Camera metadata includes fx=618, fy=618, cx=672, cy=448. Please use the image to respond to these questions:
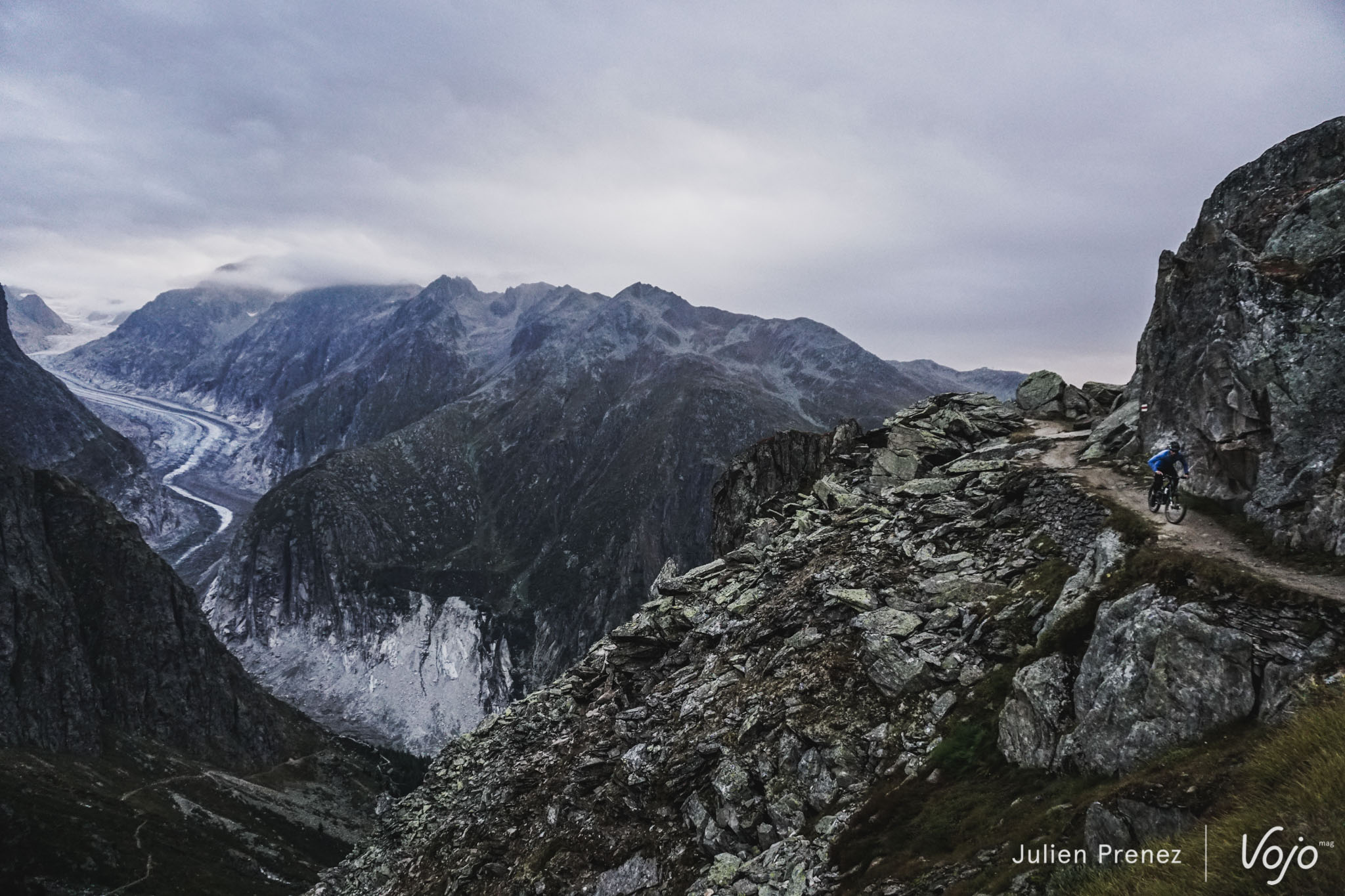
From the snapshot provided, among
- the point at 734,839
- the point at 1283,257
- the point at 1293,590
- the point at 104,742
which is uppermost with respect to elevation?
the point at 1283,257

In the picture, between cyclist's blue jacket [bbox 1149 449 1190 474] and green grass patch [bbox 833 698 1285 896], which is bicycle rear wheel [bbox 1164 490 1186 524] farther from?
green grass patch [bbox 833 698 1285 896]

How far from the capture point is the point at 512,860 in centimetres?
2594

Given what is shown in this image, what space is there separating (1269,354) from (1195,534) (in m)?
7.06

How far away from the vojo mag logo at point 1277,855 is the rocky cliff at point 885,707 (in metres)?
2.77

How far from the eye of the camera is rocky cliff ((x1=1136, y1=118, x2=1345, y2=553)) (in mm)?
18391

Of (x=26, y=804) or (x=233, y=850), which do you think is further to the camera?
(x=233, y=850)

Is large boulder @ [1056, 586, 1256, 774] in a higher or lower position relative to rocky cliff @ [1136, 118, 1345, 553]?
lower

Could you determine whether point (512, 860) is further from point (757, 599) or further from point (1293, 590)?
point (1293, 590)

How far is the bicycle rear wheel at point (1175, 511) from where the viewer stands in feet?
66.9

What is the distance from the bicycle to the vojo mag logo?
15.9m

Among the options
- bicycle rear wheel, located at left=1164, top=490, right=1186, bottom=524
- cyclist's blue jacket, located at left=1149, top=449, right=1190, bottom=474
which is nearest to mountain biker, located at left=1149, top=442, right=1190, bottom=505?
cyclist's blue jacket, located at left=1149, top=449, right=1190, bottom=474

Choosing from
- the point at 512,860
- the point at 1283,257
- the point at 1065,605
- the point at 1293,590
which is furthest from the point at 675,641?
the point at 1283,257

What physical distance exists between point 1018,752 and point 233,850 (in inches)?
7668

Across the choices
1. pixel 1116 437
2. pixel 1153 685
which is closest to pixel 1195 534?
pixel 1153 685
